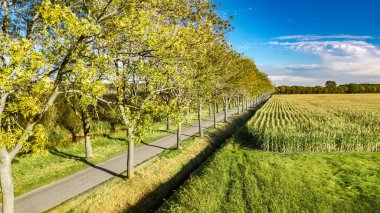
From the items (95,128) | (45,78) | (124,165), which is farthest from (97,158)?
(45,78)

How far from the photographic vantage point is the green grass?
14.3 metres

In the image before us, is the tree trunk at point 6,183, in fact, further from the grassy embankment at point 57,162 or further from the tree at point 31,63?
the grassy embankment at point 57,162

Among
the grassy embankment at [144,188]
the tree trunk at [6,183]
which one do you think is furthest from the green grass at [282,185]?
the tree trunk at [6,183]

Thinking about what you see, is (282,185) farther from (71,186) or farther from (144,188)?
(71,186)

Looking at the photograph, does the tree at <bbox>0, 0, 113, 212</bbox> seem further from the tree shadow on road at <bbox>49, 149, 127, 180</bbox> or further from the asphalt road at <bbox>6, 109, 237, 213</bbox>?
the tree shadow on road at <bbox>49, 149, 127, 180</bbox>

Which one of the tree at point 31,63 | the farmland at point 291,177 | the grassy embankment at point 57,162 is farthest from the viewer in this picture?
the grassy embankment at point 57,162

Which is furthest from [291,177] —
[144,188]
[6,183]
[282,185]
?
[6,183]

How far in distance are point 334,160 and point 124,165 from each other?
672 inches

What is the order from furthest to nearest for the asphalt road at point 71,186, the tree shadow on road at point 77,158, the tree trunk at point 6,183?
1. the tree shadow on road at point 77,158
2. the asphalt road at point 71,186
3. the tree trunk at point 6,183

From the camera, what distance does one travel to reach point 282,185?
1700cm

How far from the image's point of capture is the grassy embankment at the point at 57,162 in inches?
797

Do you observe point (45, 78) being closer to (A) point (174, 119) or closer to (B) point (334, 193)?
(A) point (174, 119)

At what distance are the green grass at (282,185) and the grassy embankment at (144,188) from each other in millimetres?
2445

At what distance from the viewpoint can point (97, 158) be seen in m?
26.2
